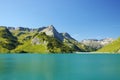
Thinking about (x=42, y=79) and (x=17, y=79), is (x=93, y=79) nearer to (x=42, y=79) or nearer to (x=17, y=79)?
(x=42, y=79)

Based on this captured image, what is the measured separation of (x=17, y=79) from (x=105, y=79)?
75.6ft

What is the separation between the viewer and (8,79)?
58.9 m

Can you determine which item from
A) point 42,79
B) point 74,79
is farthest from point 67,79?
point 42,79

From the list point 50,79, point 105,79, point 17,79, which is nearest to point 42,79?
point 50,79

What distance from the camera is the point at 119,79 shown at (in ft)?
199

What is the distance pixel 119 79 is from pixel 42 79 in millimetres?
20312

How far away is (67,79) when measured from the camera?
202 ft

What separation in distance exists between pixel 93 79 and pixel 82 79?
286 centimetres

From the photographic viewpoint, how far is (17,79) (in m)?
59.8

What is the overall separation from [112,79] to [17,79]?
24913mm

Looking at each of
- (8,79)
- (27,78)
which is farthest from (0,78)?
(27,78)

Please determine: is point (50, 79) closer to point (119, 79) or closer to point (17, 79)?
point (17, 79)

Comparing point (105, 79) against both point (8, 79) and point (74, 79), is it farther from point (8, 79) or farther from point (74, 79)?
point (8, 79)

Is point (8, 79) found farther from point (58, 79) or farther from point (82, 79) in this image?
point (82, 79)
